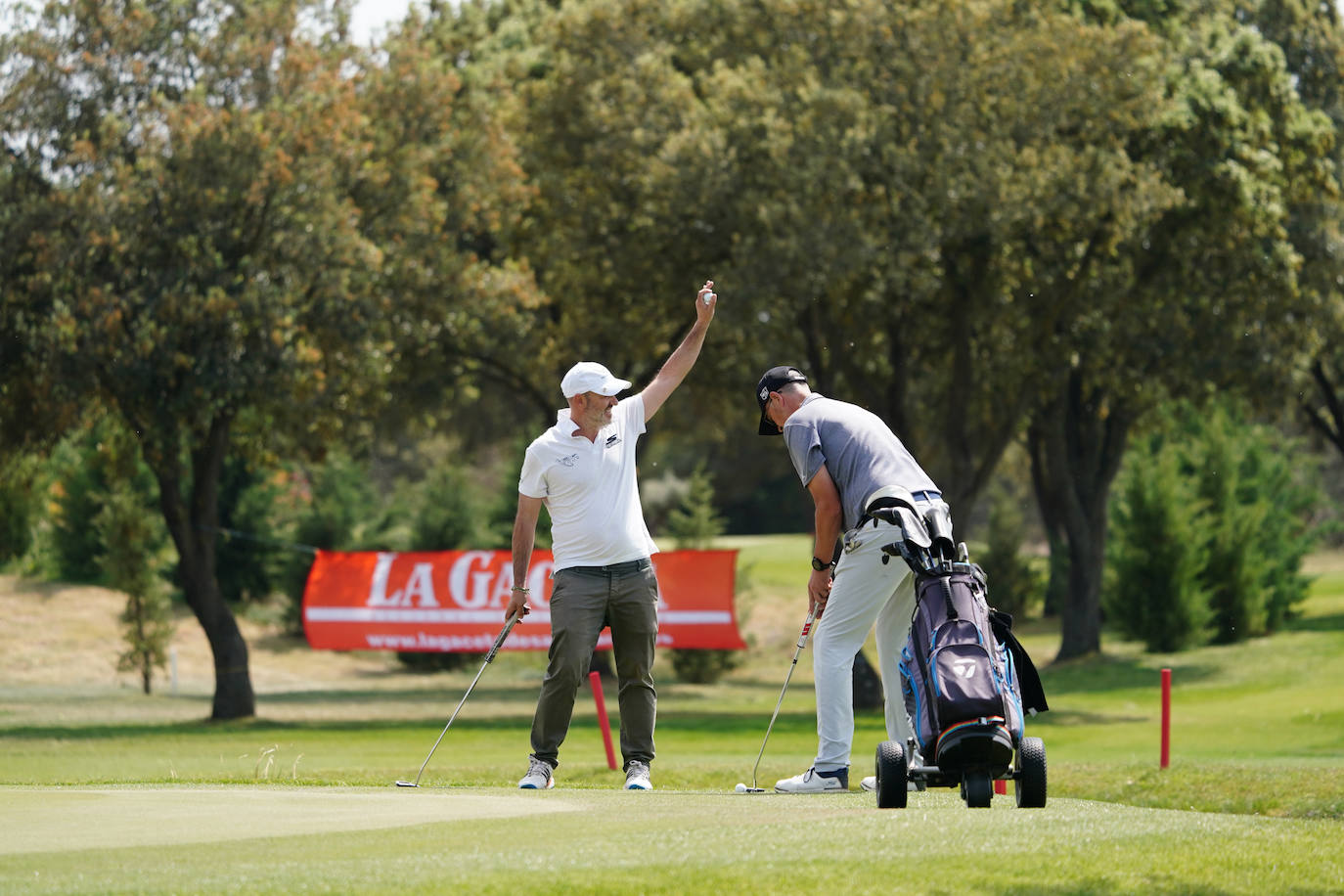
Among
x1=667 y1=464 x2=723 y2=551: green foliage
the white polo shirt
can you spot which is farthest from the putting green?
x1=667 y1=464 x2=723 y2=551: green foliage

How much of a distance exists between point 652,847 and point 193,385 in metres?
16.8

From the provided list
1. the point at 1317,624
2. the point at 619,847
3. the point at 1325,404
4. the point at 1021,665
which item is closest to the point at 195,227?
the point at 1021,665

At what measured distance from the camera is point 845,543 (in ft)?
27.8

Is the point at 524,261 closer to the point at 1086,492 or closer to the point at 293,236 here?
the point at 293,236

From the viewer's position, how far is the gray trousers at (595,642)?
9.30 meters

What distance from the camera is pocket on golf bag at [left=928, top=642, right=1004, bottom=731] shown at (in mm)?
7281

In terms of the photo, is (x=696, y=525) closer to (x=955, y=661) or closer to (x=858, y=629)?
(x=858, y=629)

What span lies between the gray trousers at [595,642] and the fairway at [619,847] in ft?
3.13

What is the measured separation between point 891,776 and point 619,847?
4.97 ft

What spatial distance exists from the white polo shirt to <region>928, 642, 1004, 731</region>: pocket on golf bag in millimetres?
2372

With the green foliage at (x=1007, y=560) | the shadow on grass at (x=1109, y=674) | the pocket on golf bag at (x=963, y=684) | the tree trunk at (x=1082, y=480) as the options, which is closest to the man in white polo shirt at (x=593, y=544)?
the pocket on golf bag at (x=963, y=684)

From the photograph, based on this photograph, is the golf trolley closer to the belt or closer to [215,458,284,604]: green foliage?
the belt

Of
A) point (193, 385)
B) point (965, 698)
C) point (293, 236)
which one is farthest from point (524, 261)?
point (965, 698)

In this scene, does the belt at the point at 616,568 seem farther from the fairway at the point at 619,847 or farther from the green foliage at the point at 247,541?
the green foliage at the point at 247,541
